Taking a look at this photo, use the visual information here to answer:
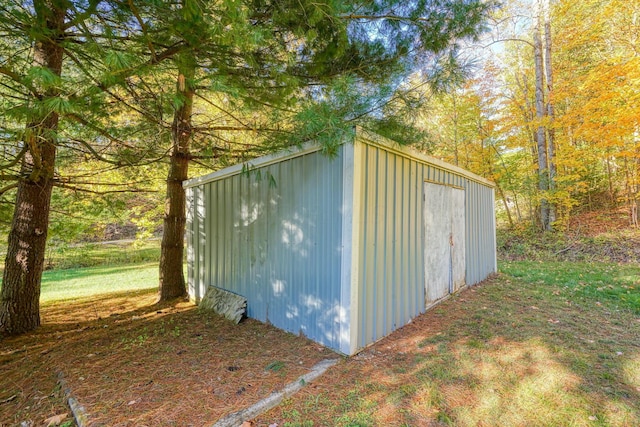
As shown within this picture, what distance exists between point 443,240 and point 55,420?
4.58 metres

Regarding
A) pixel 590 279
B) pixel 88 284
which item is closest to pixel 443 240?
pixel 590 279

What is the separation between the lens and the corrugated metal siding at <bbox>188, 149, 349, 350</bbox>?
2.89 m

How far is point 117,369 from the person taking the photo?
2.68 m

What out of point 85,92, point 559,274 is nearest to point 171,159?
point 85,92

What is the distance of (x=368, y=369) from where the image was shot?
2500 mm

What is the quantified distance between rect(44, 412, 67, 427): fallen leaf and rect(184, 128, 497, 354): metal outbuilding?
6.52 feet

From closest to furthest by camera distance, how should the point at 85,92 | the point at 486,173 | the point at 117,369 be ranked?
1. the point at 85,92
2. the point at 117,369
3. the point at 486,173

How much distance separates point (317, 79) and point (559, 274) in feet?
20.6

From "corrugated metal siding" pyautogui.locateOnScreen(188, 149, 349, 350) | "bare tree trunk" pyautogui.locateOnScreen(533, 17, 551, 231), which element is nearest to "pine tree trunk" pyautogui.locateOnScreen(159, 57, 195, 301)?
"corrugated metal siding" pyautogui.locateOnScreen(188, 149, 349, 350)

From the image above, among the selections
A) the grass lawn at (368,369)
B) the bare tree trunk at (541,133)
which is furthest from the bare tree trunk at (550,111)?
the grass lawn at (368,369)

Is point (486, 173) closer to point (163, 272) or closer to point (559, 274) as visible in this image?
point (559, 274)

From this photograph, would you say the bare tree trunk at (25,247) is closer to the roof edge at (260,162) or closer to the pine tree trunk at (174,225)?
the pine tree trunk at (174,225)

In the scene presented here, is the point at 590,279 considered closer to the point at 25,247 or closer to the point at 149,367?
the point at 149,367

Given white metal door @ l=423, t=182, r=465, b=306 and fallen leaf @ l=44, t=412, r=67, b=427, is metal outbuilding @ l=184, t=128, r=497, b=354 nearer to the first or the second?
white metal door @ l=423, t=182, r=465, b=306
